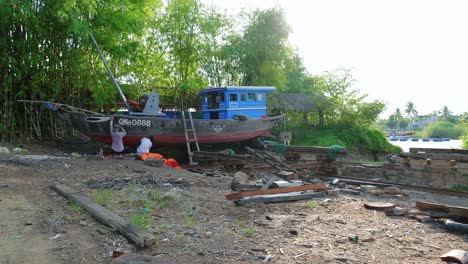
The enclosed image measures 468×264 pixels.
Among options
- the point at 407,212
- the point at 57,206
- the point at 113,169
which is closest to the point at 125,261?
the point at 57,206

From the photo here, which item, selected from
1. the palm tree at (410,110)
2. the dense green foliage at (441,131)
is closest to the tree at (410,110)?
the palm tree at (410,110)

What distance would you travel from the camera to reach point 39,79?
43.5 feet

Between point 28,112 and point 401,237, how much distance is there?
1312cm

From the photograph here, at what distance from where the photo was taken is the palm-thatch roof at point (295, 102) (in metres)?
22.5

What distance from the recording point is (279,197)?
6156 mm

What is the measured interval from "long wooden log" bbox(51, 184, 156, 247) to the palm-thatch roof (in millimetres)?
17494

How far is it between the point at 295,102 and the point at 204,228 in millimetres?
19669

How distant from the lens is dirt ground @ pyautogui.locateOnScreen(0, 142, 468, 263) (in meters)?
3.59

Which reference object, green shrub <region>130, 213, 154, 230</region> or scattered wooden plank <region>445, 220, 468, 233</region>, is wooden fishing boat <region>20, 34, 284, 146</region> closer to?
green shrub <region>130, 213, 154, 230</region>

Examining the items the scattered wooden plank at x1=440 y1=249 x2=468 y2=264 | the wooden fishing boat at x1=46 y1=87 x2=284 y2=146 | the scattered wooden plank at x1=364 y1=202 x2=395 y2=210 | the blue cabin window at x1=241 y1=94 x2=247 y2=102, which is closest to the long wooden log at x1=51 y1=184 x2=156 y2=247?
the scattered wooden plank at x1=440 y1=249 x2=468 y2=264

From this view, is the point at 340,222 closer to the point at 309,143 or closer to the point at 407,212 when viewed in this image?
the point at 407,212

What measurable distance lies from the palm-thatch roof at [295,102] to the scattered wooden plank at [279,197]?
15.8 meters

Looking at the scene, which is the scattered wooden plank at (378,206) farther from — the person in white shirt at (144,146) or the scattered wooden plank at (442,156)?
the person in white shirt at (144,146)

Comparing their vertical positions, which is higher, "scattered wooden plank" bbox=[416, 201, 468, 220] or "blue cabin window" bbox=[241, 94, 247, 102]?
"blue cabin window" bbox=[241, 94, 247, 102]
